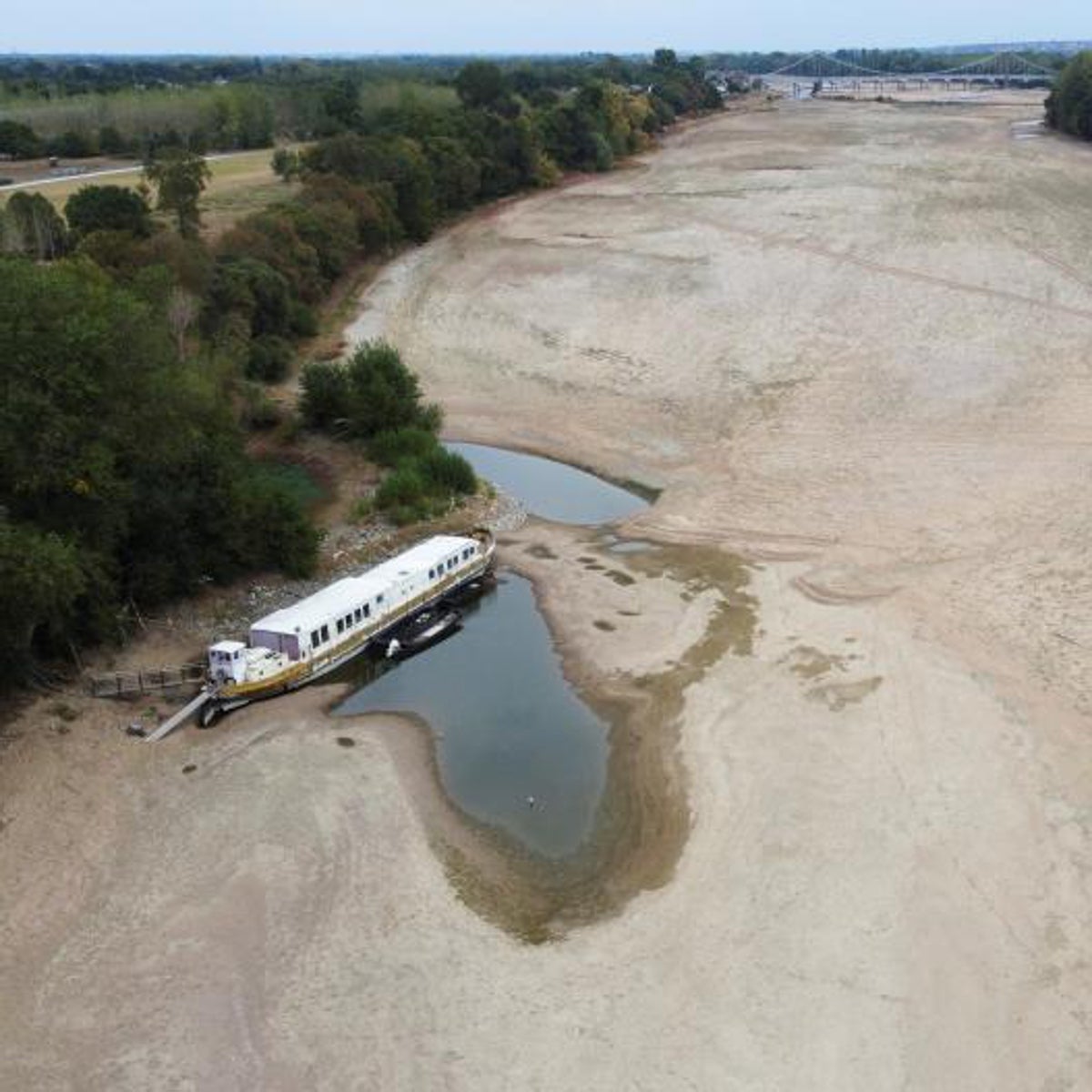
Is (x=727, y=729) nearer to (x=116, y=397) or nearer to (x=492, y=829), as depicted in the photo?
(x=492, y=829)

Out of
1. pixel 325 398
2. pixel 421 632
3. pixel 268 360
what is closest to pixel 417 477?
pixel 325 398

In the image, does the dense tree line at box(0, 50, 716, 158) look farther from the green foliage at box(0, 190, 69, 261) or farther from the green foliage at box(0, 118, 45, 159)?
the green foliage at box(0, 190, 69, 261)

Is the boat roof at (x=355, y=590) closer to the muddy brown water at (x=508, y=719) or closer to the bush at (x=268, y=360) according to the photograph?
the muddy brown water at (x=508, y=719)

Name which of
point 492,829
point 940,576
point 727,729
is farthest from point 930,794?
point 940,576

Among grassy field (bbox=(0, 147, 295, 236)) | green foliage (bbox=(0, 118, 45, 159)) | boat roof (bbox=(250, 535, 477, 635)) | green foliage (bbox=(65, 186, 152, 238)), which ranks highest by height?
green foliage (bbox=(65, 186, 152, 238))

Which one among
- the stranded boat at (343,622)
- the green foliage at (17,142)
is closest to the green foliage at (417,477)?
the stranded boat at (343,622)

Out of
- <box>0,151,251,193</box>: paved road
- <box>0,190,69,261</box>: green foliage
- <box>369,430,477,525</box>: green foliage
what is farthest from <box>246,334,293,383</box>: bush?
<box>0,151,251,193</box>: paved road
